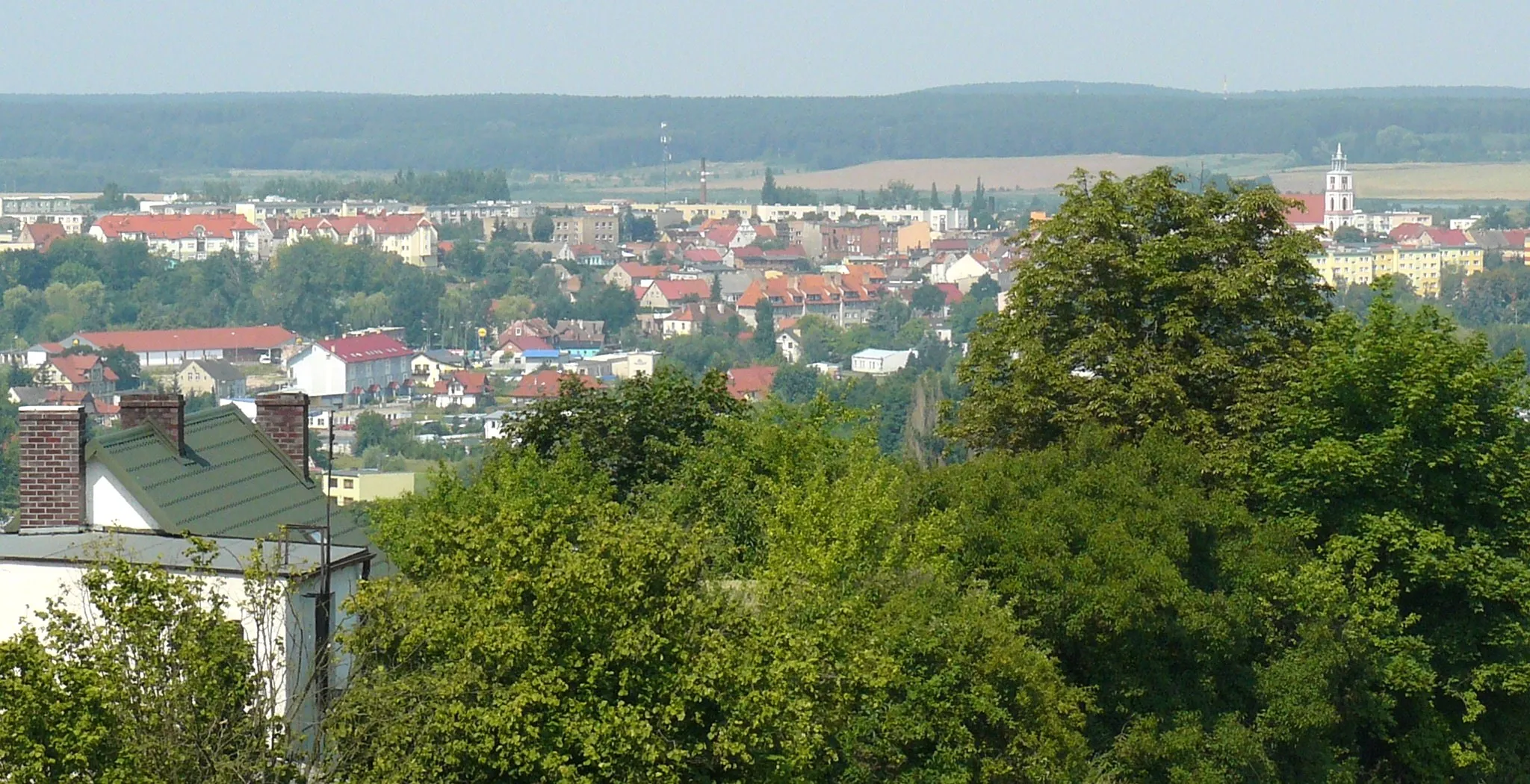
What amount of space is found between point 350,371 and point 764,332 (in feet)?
104

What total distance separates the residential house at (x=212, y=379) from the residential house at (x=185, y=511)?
128 meters

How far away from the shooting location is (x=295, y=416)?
1839 cm

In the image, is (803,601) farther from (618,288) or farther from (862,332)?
(618,288)

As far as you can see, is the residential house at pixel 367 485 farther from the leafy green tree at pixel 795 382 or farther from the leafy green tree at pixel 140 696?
the leafy green tree at pixel 140 696

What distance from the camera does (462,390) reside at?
150 m

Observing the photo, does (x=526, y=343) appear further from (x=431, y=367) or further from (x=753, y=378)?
(x=753, y=378)

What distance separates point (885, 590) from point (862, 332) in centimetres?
16102

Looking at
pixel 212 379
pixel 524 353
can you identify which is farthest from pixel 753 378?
pixel 524 353

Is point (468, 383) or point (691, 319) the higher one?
point (691, 319)

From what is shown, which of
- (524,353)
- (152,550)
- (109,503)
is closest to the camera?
(152,550)

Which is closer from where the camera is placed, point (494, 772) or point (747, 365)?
point (494, 772)

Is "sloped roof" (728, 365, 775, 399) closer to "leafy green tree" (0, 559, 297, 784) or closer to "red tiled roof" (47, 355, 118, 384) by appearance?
"red tiled roof" (47, 355, 118, 384)

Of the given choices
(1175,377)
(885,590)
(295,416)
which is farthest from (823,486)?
(1175,377)

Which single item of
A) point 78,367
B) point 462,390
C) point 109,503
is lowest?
point 462,390
